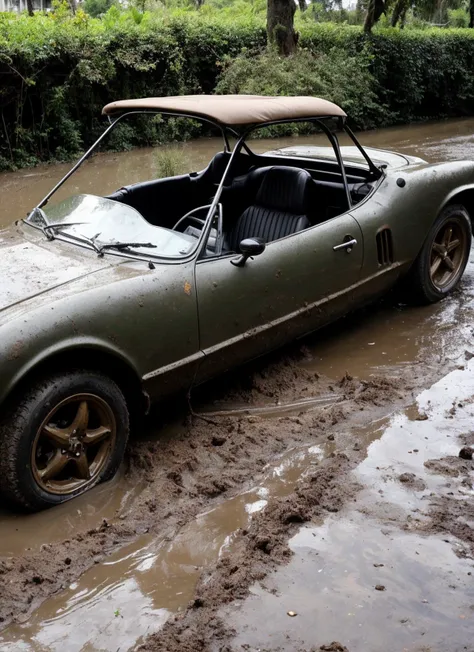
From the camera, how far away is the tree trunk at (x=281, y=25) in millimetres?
18109

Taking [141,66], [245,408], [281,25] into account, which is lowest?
[245,408]

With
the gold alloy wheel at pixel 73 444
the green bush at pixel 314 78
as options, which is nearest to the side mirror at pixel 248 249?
the gold alloy wheel at pixel 73 444

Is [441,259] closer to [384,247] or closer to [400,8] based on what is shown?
[384,247]

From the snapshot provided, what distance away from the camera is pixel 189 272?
3949mm

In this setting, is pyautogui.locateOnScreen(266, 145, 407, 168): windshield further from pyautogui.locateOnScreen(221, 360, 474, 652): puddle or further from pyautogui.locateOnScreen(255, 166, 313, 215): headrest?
pyautogui.locateOnScreen(221, 360, 474, 652): puddle

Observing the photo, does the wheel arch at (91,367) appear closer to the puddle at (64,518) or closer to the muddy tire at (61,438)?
the muddy tire at (61,438)

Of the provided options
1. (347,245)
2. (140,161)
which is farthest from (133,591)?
(140,161)

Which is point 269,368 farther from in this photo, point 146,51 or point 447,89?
point 447,89

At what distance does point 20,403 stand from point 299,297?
201 centimetres

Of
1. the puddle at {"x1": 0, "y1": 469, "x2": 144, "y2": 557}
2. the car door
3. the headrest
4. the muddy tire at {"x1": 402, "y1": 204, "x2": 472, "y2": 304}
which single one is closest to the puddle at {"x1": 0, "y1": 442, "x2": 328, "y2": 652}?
the puddle at {"x1": 0, "y1": 469, "x2": 144, "y2": 557}

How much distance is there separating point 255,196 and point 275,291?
139 cm

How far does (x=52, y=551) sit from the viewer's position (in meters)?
3.15

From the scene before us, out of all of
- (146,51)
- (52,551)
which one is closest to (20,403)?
(52,551)

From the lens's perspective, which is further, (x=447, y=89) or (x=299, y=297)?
(x=447, y=89)
